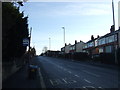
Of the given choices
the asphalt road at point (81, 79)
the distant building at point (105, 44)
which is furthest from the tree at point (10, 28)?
the distant building at point (105, 44)

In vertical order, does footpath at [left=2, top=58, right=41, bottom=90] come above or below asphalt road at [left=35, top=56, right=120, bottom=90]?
above

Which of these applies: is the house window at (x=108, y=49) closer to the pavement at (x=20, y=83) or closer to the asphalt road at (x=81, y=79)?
the asphalt road at (x=81, y=79)

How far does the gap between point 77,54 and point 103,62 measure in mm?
29094

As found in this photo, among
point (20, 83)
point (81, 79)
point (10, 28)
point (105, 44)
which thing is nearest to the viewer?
point (20, 83)

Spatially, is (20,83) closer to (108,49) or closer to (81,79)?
(81,79)

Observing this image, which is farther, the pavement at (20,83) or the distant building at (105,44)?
the distant building at (105,44)

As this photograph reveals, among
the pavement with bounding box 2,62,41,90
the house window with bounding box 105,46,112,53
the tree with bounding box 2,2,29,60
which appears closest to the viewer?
the pavement with bounding box 2,62,41,90

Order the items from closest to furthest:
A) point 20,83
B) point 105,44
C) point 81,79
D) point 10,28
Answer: point 20,83
point 81,79
point 10,28
point 105,44

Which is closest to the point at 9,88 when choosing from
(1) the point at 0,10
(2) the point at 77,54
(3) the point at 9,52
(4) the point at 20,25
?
(1) the point at 0,10

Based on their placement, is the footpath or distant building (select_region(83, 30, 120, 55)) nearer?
the footpath

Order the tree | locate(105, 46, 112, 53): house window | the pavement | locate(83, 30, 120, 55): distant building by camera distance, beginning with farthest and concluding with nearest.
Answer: locate(105, 46, 112, 53): house window
locate(83, 30, 120, 55): distant building
the tree
the pavement

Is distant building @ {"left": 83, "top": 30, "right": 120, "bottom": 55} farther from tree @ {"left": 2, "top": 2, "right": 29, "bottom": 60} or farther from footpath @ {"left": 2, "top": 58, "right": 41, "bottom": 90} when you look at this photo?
footpath @ {"left": 2, "top": 58, "right": 41, "bottom": 90}

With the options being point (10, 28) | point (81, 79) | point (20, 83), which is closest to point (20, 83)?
point (20, 83)

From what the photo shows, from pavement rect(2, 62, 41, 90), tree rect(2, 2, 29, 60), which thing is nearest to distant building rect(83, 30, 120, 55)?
tree rect(2, 2, 29, 60)
